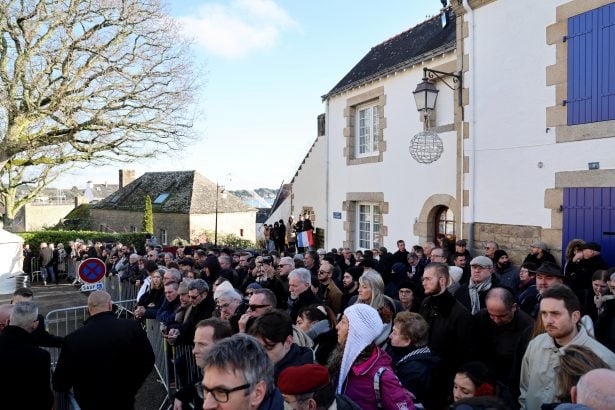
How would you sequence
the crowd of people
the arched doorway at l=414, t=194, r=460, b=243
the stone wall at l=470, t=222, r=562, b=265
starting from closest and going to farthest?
the crowd of people, the stone wall at l=470, t=222, r=562, b=265, the arched doorway at l=414, t=194, r=460, b=243

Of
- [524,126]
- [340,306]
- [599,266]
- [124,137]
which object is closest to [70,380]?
[340,306]

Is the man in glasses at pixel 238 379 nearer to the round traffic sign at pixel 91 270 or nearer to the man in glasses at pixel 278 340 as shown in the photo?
the man in glasses at pixel 278 340

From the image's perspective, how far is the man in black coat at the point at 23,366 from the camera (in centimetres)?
348

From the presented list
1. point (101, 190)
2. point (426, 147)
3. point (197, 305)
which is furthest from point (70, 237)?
point (101, 190)

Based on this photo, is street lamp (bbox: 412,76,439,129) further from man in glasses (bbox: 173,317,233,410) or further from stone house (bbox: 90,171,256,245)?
stone house (bbox: 90,171,256,245)

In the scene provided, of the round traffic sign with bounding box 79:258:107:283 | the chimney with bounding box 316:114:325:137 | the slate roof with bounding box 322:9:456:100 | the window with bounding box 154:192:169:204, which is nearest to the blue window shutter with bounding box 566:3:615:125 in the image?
the slate roof with bounding box 322:9:456:100

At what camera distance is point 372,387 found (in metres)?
2.74

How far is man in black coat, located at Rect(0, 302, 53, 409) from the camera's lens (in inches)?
137

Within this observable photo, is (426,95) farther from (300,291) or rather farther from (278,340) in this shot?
(278,340)

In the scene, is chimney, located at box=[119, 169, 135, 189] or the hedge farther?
chimney, located at box=[119, 169, 135, 189]

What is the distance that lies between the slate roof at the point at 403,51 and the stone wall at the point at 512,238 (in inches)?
162

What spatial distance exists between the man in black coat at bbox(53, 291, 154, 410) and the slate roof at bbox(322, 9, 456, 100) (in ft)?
29.1

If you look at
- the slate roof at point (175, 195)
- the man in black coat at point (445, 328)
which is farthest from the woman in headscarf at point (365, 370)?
the slate roof at point (175, 195)

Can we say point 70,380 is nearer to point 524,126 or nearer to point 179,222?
point 524,126
